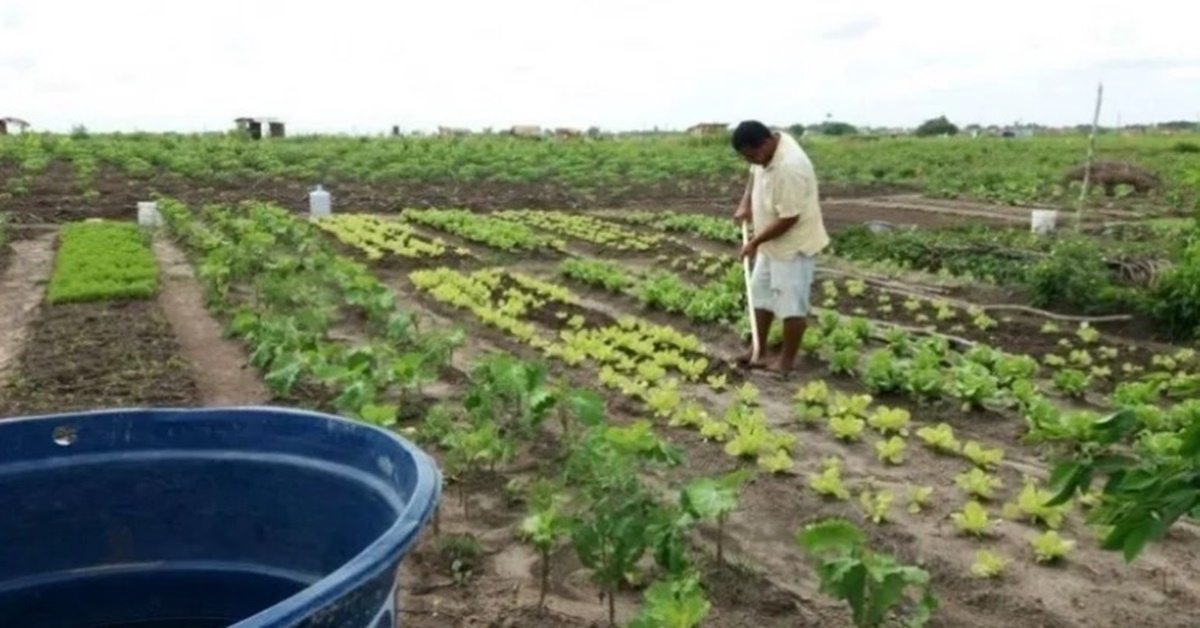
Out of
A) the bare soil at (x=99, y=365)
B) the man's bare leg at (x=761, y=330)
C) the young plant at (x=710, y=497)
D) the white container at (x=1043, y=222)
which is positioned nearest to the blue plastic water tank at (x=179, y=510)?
the young plant at (x=710, y=497)

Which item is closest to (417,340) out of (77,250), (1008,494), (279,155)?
(1008,494)

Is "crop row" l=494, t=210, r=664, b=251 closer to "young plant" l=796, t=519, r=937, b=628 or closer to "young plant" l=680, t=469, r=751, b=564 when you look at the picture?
"young plant" l=680, t=469, r=751, b=564

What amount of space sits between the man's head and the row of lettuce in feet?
47.7

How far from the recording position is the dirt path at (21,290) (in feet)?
28.0

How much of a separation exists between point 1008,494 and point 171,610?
3806 millimetres

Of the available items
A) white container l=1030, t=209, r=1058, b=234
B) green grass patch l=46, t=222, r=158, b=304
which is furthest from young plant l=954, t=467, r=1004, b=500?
white container l=1030, t=209, r=1058, b=234

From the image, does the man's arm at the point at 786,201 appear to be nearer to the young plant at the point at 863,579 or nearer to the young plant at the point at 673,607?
the young plant at the point at 863,579

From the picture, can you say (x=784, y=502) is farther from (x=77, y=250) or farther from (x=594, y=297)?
(x=77, y=250)

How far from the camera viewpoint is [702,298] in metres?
9.55

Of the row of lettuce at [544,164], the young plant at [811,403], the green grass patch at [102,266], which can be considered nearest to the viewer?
the young plant at [811,403]

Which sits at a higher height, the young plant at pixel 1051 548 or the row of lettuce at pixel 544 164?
the row of lettuce at pixel 544 164

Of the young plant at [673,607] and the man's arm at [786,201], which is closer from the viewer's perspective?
the young plant at [673,607]

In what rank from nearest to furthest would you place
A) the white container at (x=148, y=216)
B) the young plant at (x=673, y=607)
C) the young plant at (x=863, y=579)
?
the young plant at (x=673, y=607) < the young plant at (x=863, y=579) < the white container at (x=148, y=216)

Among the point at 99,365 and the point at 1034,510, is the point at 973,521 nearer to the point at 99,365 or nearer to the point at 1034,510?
the point at 1034,510
